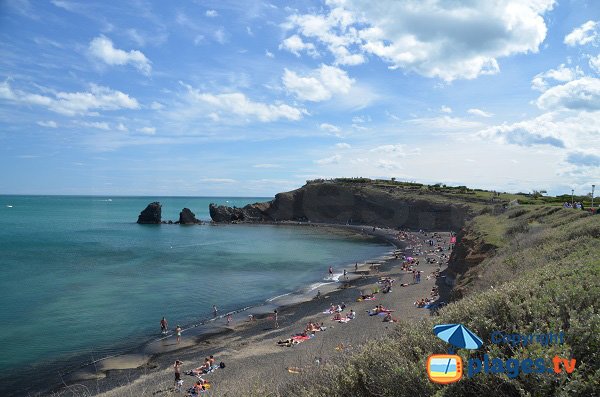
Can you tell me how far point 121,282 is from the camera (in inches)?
1521

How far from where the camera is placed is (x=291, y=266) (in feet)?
158

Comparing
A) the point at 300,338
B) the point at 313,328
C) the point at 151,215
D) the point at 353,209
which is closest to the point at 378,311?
the point at 313,328

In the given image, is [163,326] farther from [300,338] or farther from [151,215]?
[151,215]

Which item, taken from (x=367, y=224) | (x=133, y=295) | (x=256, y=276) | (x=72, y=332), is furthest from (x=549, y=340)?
(x=367, y=224)

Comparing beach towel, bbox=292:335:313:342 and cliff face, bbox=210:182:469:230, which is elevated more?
cliff face, bbox=210:182:469:230

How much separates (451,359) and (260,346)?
18540 mm

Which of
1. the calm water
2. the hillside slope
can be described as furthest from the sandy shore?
the hillside slope

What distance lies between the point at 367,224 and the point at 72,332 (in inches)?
3194

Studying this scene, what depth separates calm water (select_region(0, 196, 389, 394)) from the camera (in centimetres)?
2283

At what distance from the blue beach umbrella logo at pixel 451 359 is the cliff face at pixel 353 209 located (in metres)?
76.2

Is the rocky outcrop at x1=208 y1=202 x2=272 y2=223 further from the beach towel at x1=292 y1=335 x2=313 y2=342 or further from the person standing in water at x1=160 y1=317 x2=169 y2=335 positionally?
the beach towel at x1=292 y1=335 x2=313 y2=342

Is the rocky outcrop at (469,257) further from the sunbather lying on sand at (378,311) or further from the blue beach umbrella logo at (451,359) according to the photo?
the blue beach umbrella logo at (451,359)

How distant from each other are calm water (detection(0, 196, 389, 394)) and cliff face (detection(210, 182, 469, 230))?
71.1 feet

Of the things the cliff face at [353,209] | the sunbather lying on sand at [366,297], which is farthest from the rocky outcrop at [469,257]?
the cliff face at [353,209]
